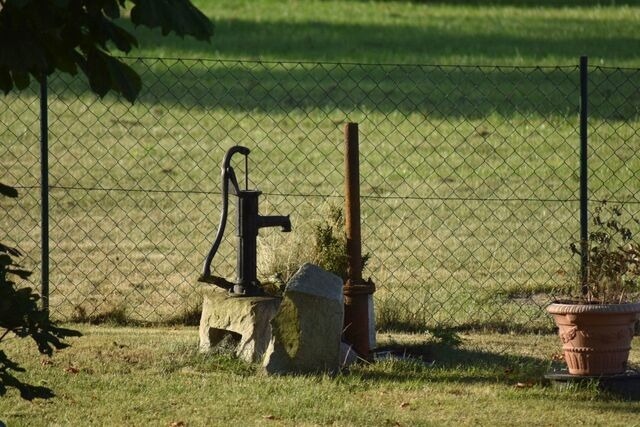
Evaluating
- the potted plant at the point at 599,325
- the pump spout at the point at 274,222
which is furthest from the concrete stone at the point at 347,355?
the potted plant at the point at 599,325

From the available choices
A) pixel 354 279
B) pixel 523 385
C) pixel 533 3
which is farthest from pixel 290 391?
pixel 533 3

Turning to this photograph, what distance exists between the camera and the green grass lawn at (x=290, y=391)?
6000 millimetres

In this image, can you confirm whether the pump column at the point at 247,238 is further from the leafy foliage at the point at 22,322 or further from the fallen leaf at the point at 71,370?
the leafy foliage at the point at 22,322

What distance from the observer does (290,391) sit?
21.0 feet

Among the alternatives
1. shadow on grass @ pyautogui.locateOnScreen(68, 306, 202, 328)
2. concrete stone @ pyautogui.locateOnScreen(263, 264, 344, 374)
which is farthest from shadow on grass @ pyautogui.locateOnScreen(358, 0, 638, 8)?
concrete stone @ pyautogui.locateOnScreen(263, 264, 344, 374)

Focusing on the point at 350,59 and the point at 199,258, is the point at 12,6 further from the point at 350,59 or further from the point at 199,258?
the point at 350,59

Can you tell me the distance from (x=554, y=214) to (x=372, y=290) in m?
5.19

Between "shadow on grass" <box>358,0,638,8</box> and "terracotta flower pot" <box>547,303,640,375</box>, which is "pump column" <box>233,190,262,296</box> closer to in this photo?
"terracotta flower pot" <box>547,303,640,375</box>

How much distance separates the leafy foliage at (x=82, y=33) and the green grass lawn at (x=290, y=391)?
221 cm

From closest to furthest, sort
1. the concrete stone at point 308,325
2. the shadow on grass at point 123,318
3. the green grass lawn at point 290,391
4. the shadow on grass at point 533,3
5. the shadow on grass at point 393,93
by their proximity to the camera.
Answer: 1. the green grass lawn at point 290,391
2. the concrete stone at point 308,325
3. the shadow on grass at point 123,318
4. the shadow on grass at point 393,93
5. the shadow on grass at point 533,3

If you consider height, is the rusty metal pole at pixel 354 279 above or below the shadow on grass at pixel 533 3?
below

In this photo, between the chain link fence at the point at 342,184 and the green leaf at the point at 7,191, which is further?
the chain link fence at the point at 342,184

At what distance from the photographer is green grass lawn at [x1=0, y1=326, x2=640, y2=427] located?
6000mm

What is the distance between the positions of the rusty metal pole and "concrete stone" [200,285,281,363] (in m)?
0.42
